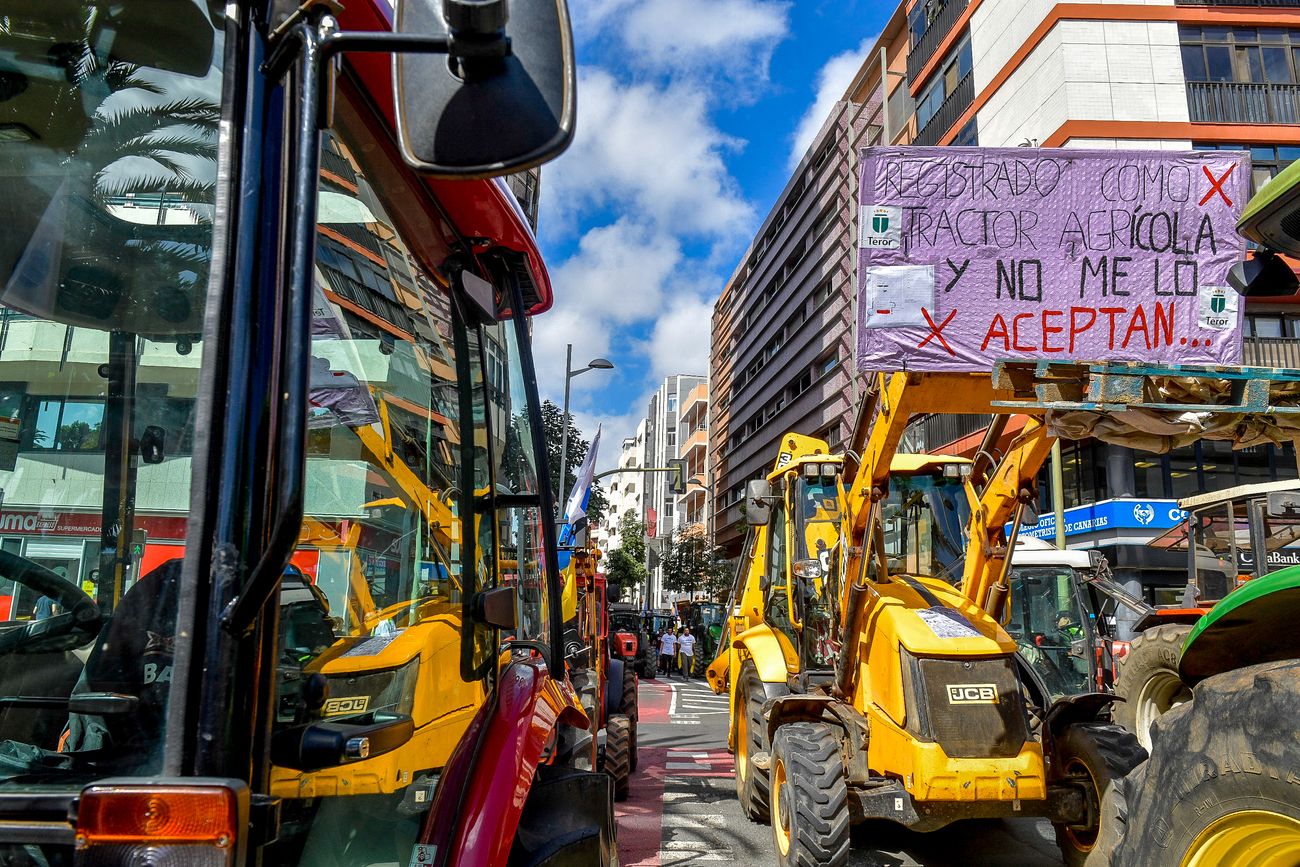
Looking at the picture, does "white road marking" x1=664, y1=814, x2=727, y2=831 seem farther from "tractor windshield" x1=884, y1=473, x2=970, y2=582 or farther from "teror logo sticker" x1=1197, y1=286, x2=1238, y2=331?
"teror logo sticker" x1=1197, y1=286, x2=1238, y2=331

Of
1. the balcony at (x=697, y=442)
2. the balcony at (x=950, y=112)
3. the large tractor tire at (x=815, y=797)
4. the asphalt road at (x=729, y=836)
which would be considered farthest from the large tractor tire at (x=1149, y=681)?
the balcony at (x=697, y=442)

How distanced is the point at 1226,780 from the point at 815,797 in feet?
10.8

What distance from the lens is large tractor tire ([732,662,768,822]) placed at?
6.95 meters

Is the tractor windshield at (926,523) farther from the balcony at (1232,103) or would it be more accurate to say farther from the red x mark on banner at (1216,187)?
the balcony at (1232,103)

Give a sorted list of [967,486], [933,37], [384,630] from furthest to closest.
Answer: [933,37], [967,486], [384,630]

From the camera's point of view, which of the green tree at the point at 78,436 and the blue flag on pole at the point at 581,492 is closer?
the green tree at the point at 78,436

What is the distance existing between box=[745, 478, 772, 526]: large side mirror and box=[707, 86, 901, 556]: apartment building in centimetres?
2243

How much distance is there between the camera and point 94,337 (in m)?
1.67

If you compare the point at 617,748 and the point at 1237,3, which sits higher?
the point at 1237,3

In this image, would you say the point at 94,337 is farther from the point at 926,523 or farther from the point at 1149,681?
the point at 1149,681

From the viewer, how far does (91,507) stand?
161 centimetres

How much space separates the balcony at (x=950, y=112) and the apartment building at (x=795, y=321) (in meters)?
3.66

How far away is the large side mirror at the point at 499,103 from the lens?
1.35 m

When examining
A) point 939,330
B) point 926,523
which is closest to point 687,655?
point 926,523
